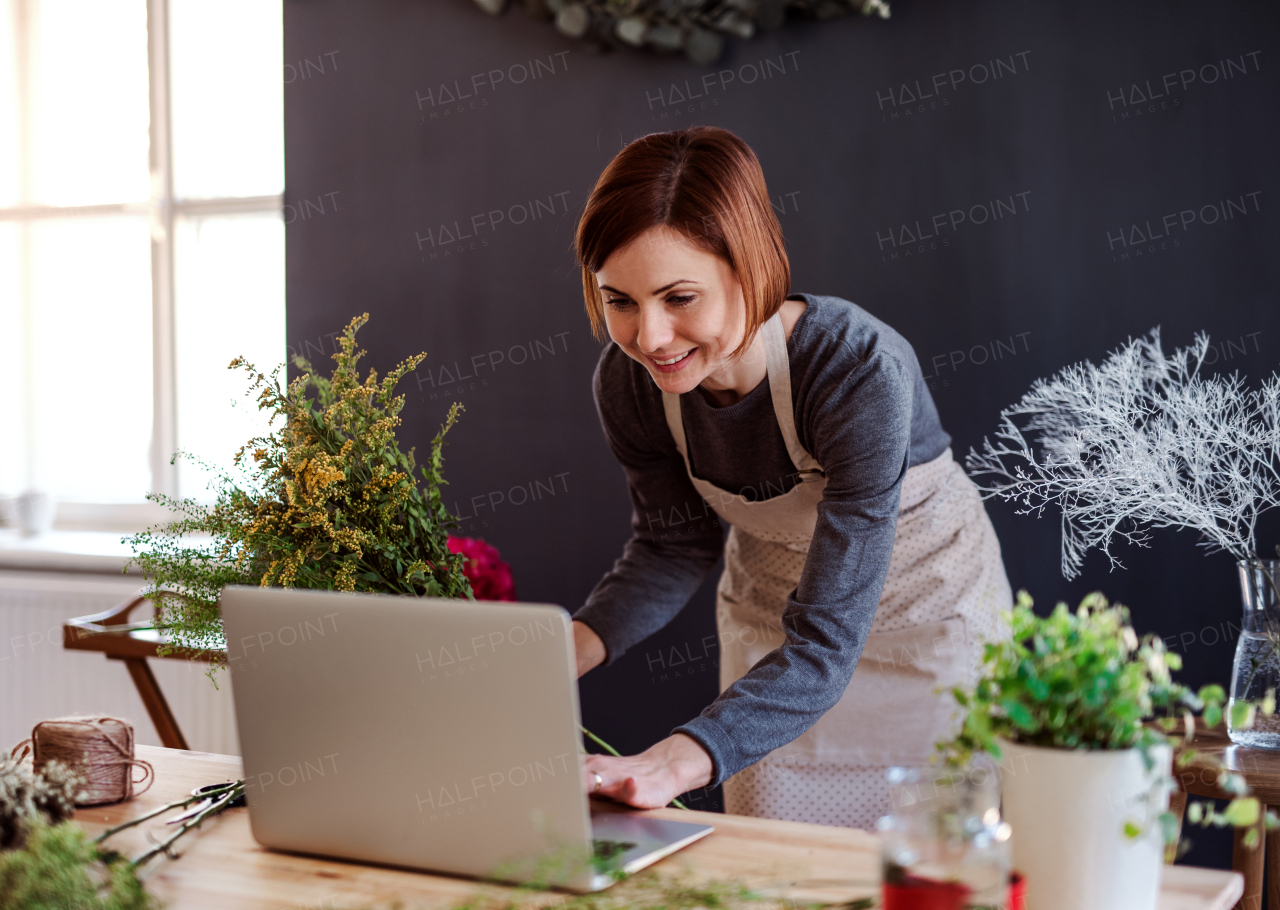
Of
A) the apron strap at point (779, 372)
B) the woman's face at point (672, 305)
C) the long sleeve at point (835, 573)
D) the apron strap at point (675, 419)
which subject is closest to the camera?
the long sleeve at point (835, 573)

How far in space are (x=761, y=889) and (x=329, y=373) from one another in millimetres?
2334

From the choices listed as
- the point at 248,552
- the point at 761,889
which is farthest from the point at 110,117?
the point at 761,889

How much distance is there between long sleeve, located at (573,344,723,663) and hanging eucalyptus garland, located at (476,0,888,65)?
1.00 metres

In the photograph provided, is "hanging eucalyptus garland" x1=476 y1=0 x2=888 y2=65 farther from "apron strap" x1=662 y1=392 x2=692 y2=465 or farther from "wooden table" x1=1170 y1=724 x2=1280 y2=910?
"wooden table" x1=1170 y1=724 x2=1280 y2=910

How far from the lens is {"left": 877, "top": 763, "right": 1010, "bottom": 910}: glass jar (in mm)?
751

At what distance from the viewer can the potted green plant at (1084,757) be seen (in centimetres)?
82

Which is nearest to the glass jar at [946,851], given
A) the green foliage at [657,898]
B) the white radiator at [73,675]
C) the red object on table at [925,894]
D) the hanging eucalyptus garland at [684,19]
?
the red object on table at [925,894]

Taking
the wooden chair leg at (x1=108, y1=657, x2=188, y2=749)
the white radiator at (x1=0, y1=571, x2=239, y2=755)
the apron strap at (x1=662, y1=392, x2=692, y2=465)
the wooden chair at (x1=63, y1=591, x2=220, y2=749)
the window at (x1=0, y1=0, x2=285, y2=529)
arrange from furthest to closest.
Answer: the window at (x1=0, y1=0, x2=285, y2=529) < the white radiator at (x1=0, y1=571, x2=239, y2=755) < the wooden chair leg at (x1=108, y1=657, x2=188, y2=749) < the wooden chair at (x1=63, y1=591, x2=220, y2=749) < the apron strap at (x1=662, y1=392, x2=692, y2=465)

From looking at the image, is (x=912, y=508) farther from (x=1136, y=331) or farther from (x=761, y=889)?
(x=761, y=889)

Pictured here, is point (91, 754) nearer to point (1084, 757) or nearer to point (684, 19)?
point (1084, 757)

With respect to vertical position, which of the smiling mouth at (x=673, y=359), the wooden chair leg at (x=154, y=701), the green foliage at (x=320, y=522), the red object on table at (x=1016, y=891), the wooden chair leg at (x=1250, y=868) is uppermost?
the smiling mouth at (x=673, y=359)

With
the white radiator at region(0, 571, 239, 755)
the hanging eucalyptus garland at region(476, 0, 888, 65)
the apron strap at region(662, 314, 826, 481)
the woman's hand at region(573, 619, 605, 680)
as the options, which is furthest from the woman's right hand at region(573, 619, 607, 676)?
the white radiator at region(0, 571, 239, 755)

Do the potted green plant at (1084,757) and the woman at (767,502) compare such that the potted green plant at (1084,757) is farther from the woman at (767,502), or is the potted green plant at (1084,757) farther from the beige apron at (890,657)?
the beige apron at (890,657)

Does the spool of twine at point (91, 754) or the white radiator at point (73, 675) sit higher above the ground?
the spool of twine at point (91, 754)
